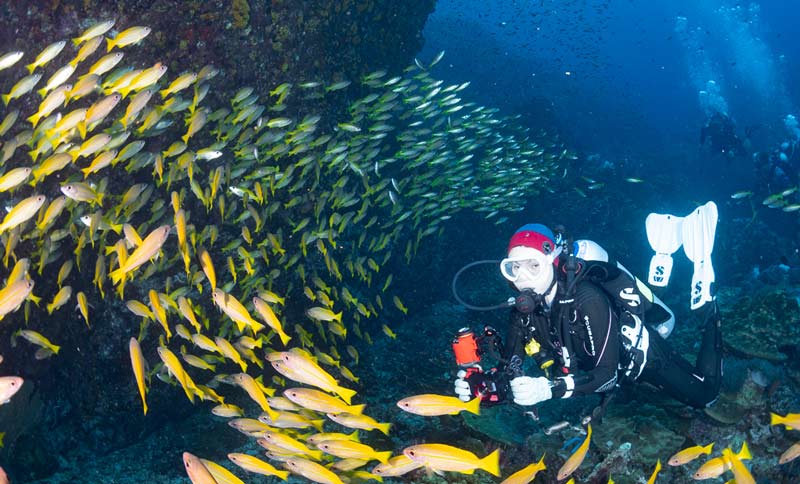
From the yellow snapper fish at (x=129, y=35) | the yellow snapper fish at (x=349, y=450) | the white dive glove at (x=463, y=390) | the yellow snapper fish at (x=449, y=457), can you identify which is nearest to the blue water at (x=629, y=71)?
the yellow snapper fish at (x=129, y=35)

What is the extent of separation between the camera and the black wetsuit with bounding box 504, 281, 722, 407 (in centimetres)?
424

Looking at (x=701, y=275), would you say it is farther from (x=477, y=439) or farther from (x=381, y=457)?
(x=381, y=457)

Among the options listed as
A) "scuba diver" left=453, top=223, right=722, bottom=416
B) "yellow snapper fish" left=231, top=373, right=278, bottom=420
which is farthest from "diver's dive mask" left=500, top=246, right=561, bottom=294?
"yellow snapper fish" left=231, top=373, right=278, bottom=420

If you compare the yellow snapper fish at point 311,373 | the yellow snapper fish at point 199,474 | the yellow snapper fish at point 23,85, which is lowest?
the yellow snapper fish at point 311,373

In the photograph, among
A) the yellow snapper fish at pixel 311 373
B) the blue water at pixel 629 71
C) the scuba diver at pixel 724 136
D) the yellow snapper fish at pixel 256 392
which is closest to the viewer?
the yellow snapper fish at pixel 311 373

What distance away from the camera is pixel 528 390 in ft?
12.6

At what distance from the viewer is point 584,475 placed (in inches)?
187

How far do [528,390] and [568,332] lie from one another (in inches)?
33.4

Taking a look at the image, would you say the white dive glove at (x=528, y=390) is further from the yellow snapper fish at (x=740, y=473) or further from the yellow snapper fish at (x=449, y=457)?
the yellow snapper fish at (x=740, y=473)

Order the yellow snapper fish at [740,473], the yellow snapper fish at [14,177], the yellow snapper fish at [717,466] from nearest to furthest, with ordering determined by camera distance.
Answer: the yellow snapper fish at [740,473]
the yellow snapper fish at [717,466]
the yellow snapper fish at [14,177]

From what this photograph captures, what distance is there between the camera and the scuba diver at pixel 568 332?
4238 mm

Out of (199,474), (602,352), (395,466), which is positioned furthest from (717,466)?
(199,474)

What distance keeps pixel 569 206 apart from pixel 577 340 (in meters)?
12.3

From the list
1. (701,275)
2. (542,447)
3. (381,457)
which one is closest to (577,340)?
(542,447)
